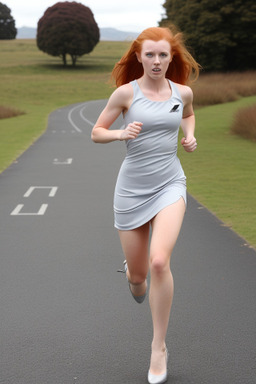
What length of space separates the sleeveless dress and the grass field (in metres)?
0.83

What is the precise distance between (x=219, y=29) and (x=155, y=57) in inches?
2164

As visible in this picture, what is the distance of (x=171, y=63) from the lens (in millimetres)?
4781

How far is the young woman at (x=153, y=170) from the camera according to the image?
13.6 feet

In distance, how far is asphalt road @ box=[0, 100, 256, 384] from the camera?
4312mm

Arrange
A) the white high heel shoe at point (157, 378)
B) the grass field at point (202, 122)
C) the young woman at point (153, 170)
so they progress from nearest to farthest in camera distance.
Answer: the white high heel shoe at point (157, 378) < the young woman at point (153, 170) < the grass field at point (202, 122)

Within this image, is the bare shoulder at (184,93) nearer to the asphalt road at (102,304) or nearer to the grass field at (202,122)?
the grass field at (202,122)

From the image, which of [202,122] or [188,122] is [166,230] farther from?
[202,122]

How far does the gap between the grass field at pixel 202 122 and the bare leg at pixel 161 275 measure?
1.30 metres

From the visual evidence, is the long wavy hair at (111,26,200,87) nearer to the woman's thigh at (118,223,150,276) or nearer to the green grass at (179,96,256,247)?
the woman's thigh at (118,223,150,276)

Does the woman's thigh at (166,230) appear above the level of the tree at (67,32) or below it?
above

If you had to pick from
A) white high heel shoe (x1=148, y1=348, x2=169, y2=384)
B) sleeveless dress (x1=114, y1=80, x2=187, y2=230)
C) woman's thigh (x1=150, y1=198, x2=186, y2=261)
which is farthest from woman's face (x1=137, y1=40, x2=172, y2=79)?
white high heel shoe (x1=148, y1=348, x2=169, y2=384)

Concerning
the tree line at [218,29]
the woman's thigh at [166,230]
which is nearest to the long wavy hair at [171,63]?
the woman's thigh at [166,230]

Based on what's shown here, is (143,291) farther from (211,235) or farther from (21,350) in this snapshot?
(211,235)

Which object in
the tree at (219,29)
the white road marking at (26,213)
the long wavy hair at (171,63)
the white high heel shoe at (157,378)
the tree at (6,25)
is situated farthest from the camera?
the tree at (6,25)
